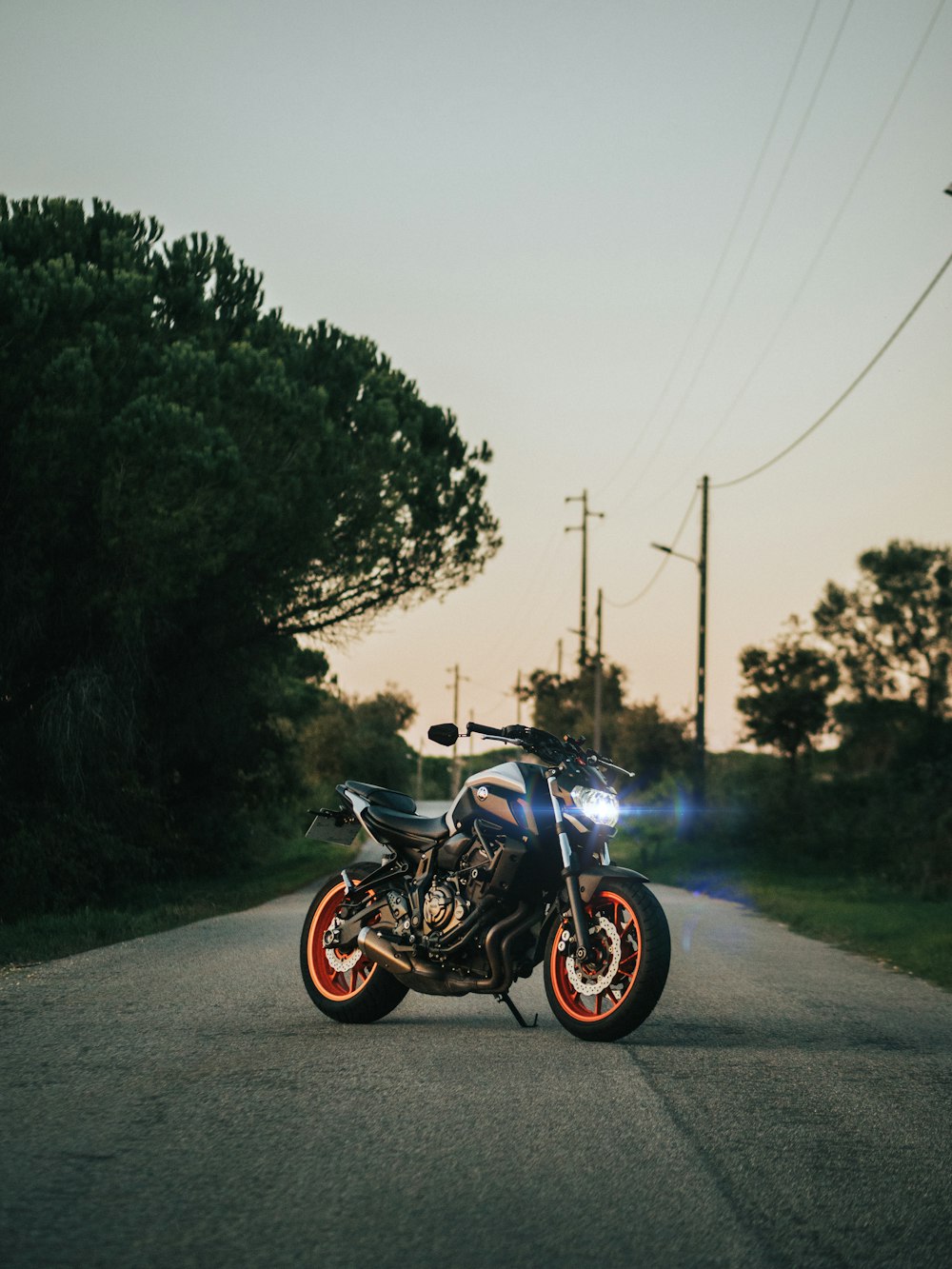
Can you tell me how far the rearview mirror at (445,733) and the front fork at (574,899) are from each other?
0.84 metres

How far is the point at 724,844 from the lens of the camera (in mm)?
32500

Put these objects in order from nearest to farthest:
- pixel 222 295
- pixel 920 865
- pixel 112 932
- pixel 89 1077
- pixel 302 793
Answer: pixel 89 1077 → pixel 112 932 → pixel 222 295 → pixel 920 865 → pixel 302 793

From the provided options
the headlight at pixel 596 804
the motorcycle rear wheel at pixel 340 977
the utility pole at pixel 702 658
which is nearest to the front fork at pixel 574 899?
the headlight at pixel 596 804

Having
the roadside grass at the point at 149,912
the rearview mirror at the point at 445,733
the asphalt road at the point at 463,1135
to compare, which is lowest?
the roadside grass at the point at 149,912

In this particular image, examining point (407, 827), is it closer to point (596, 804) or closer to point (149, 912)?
point (596, 804)

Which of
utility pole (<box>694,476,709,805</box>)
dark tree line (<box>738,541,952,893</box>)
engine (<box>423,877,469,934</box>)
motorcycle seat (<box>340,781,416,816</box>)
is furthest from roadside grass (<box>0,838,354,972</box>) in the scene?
dark tree line (<box>738,541,952,893</box>)

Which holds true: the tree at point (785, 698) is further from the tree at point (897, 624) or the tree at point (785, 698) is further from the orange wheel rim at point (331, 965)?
the orange wheel rim at point (331, 965)

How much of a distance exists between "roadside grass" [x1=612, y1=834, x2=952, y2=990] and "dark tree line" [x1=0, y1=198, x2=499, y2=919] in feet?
29.6

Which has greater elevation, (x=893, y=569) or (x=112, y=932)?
(x=893, y=569)

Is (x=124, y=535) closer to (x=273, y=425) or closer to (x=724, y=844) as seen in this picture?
(x=273, y=425)

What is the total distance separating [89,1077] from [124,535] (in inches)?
544

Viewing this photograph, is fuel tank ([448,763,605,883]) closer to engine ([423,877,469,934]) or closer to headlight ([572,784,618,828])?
headlight ([572,784,618,828])

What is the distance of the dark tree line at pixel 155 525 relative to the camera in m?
18.6

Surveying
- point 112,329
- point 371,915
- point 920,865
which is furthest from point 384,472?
point 371,915
